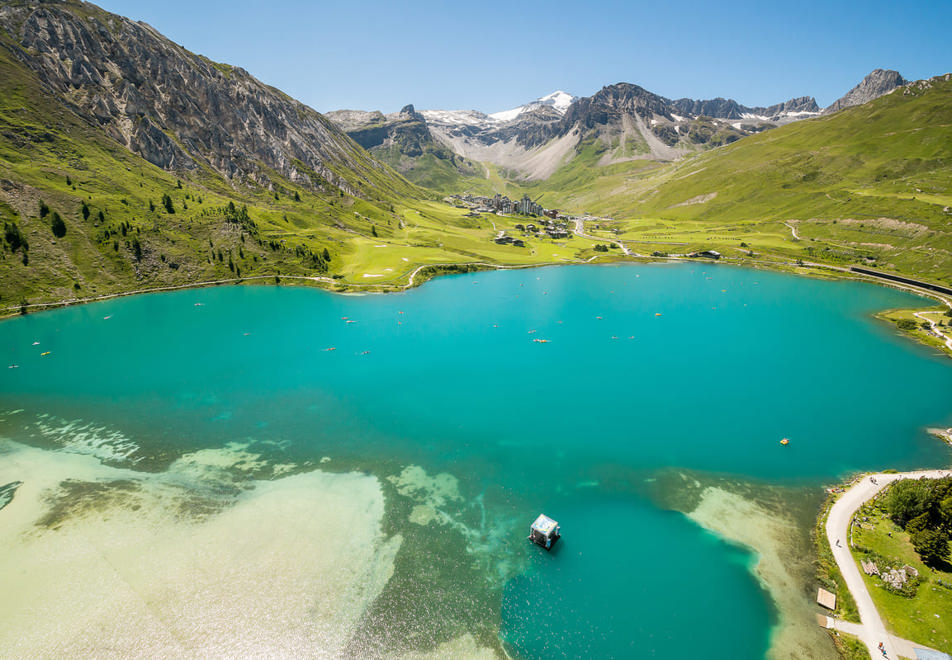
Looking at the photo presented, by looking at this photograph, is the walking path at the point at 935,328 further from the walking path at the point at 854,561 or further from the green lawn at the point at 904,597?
the green lawn at the point at 904,597

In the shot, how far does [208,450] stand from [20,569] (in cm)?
1872

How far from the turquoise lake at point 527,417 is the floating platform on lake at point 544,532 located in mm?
1050

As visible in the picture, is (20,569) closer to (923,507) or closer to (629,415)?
(629,415)

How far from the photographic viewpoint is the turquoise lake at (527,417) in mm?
33406

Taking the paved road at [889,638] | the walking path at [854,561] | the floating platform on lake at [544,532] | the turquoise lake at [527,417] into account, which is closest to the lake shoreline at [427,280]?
the turquoise lake at [527,417]

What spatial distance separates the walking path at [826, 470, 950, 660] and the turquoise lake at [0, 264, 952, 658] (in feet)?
12.7

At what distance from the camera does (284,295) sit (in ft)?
421

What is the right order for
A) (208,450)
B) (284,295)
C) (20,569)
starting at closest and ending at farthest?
(20,569) < (208,450) < (284,295)

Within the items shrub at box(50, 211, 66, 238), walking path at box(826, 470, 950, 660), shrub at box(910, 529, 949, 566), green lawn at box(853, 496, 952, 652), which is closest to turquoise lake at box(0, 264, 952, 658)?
walking path at box(826, 470, 950, 660)

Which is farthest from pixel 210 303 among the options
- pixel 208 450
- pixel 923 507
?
pixel 923 507

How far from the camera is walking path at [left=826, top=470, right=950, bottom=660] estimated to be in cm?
2883

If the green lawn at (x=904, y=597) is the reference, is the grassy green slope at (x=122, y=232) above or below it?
above

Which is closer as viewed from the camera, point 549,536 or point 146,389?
point 549,536

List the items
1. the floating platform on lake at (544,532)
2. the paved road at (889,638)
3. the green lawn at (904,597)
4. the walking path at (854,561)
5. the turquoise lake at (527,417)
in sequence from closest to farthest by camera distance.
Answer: the paved road at (889,638) < the walking path at (854,561) < the green lawn at (904,597) < the turquoise lake at (527,417) < the floating platform on lake at (544,532)
